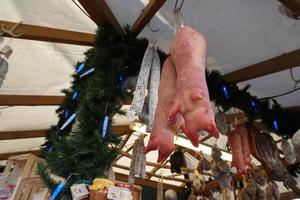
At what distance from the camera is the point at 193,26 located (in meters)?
1.52

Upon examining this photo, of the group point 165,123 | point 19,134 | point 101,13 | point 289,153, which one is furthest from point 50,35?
point 289,153

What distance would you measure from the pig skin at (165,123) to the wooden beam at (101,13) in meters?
0.85

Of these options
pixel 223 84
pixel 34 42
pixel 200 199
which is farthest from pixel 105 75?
pixel 200 199

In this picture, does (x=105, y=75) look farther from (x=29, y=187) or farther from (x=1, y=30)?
(x=29, y=187)

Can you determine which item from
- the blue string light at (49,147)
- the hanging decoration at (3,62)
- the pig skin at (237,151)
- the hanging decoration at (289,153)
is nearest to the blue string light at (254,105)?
the pig skin at (237,151)

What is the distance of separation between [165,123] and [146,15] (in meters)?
0.92

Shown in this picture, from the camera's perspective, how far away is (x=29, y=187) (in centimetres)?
172

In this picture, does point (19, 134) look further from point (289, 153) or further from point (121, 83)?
point (289, 153)

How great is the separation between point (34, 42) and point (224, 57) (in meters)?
1.38

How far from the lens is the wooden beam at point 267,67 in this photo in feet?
5.27

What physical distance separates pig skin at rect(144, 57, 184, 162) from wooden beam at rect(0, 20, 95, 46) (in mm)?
1124

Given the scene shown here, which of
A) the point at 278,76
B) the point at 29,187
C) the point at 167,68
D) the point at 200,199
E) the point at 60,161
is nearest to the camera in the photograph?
the point at 167,68

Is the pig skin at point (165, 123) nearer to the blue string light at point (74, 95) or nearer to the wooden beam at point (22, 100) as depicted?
the blue string light at point (74, 95)

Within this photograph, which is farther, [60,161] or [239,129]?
[239,129]
